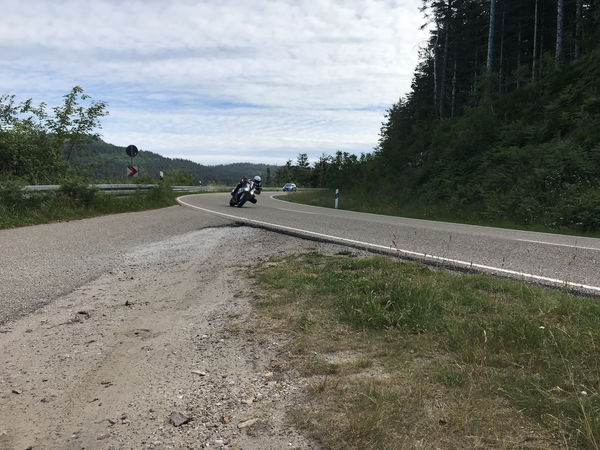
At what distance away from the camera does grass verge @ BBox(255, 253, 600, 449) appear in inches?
86.9

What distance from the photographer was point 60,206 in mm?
13203

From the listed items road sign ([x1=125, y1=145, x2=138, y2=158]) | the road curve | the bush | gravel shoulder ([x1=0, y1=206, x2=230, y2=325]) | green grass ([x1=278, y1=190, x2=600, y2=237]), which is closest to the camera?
gravel shoulder ([x1=0, y1=206, x2=230, y2=325])

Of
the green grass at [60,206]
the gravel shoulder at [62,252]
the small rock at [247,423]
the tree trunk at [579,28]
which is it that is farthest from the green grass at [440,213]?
the tree trunk at [579,28]

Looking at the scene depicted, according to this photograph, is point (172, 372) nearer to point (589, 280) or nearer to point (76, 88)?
point (589, 280)

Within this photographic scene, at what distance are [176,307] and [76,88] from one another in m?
20.8

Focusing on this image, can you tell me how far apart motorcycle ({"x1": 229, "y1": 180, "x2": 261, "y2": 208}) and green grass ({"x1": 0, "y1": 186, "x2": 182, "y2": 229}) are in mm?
4224

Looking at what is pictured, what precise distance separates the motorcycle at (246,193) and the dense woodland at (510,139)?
7.58 m

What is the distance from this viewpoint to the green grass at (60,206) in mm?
11305

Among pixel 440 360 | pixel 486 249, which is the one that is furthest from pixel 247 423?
pixel 486 249

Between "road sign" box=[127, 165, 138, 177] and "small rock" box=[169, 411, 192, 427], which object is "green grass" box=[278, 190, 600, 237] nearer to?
"small rock" box=[169, 411, 192, 427]

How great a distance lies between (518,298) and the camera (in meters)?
4.31

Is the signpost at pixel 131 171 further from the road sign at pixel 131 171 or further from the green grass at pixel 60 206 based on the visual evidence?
the green grass at pixel 60 206

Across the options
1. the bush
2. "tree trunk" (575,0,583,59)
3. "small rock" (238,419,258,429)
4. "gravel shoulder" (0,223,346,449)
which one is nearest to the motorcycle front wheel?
the bush

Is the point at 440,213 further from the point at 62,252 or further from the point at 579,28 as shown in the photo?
the point at 579,28
